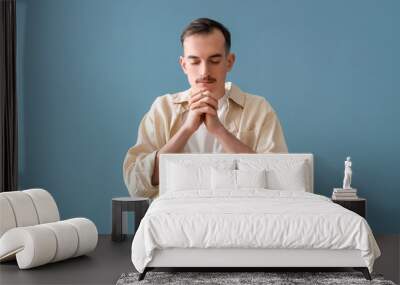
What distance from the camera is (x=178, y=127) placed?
19.9 ft

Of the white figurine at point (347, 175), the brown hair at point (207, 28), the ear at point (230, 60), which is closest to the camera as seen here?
the brown hair at point (207, 28)

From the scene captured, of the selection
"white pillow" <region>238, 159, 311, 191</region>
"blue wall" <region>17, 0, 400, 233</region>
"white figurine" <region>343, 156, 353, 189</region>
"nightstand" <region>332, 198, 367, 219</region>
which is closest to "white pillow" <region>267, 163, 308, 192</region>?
"white pillow" <region>238, 159, 311, 191</region>

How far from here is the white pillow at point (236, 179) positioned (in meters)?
5.55

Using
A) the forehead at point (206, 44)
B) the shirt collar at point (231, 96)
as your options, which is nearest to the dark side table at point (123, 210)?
the shirt collar at point (231, 96)

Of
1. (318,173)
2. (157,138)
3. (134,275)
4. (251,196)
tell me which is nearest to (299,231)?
(251,196)

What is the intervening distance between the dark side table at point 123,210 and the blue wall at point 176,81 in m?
0.75

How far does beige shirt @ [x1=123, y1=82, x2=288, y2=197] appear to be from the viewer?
6.01m

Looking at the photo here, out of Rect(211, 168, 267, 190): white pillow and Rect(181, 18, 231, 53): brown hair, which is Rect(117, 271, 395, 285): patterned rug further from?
Rect(181, 18, 231, 53): brown hair

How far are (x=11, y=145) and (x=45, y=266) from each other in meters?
2.12

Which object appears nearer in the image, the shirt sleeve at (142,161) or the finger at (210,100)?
the finger at (210,100)

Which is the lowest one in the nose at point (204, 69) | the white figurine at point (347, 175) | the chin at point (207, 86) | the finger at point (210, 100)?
the white figurine at point (347, 175)

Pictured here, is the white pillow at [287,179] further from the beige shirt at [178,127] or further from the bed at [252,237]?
the bed at [252,237]

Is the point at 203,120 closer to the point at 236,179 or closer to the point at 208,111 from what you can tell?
the point at 208,111

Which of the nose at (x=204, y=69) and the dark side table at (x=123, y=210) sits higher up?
the nose at (x=204, y=69)
